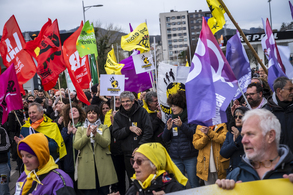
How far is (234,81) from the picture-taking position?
380cm

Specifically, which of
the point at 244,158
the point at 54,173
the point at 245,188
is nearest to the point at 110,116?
the point at 54,173

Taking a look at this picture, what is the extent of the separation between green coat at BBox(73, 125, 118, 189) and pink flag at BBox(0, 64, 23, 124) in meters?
1.50

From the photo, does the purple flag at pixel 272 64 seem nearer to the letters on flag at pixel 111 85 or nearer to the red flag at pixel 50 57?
the letters on flag at pixel 111 85

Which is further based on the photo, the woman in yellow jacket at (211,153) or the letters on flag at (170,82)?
the letters on flag at (170,82)

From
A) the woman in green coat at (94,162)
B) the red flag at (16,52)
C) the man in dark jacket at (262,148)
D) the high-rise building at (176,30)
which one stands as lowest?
the woman in green coat at (94,162)

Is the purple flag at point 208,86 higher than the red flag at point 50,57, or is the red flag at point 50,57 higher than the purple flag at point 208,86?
the red flag at point 50,57

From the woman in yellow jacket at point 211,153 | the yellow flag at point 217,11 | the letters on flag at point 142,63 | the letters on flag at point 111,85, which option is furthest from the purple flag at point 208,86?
the letters on flag at point 142,63

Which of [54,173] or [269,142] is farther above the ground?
[269,142]

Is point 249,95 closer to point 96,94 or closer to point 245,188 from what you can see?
point 245,188

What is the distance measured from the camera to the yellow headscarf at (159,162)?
9.69ft

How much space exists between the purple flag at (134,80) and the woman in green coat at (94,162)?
253 centimetres

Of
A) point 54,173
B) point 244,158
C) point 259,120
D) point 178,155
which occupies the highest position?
point 259,120

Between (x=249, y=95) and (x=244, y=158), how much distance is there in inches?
92.0

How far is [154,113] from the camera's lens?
6.44 metres
